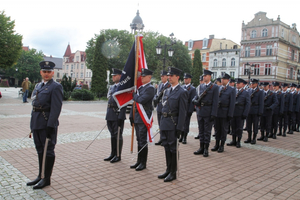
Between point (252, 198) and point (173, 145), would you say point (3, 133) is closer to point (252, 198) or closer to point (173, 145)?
point (173, 145)

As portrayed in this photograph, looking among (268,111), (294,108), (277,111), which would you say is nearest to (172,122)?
(268,111)

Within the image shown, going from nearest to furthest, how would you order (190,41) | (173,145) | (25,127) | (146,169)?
(173,145), (146,169), (25,127), (190,41)

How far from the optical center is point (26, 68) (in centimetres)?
7625

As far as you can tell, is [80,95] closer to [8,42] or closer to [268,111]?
[8,42]

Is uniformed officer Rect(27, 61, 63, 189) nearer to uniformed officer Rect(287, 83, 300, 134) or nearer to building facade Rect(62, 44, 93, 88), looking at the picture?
uniformed officer Rect(287, 83, 300, 134)

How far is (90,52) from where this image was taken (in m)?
46.2

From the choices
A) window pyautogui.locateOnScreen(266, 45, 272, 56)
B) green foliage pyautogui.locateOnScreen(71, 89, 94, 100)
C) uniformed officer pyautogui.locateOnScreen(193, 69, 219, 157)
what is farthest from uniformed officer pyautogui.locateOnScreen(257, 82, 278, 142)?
window pyautogui.locateOnScreen(266, 45, 272, 56)

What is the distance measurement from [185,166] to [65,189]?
287cm

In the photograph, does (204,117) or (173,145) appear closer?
(173,145)

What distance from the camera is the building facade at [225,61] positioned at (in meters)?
A: 59.0

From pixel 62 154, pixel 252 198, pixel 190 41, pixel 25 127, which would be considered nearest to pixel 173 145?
pixel 252 198

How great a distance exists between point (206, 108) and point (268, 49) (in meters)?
52.4

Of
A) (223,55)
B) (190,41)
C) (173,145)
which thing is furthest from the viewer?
(190,41)

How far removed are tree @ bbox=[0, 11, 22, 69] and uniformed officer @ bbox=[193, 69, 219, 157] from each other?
27.3 metres
